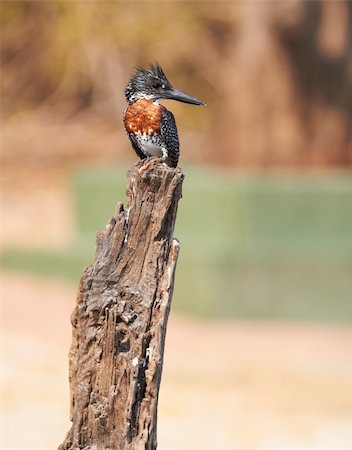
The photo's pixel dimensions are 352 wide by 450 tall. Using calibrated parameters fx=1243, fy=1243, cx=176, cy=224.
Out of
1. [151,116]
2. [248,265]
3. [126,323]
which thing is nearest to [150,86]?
[151,116]

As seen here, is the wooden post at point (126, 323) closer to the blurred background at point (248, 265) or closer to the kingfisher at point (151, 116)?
the kingfisher at point (151, 116)

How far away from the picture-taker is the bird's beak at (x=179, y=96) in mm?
6093

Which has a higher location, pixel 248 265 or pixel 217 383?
pixel 248 265

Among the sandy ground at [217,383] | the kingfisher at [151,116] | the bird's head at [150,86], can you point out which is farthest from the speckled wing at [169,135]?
the sandy ground at [217,383]

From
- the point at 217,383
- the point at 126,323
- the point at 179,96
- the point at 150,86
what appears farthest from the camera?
the point at 217,383

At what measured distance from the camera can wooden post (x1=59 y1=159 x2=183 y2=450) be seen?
17.4ft

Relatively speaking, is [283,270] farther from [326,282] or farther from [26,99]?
[26,99]

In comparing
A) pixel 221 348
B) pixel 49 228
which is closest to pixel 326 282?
pixel 221 348

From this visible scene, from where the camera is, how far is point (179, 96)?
6.29 m

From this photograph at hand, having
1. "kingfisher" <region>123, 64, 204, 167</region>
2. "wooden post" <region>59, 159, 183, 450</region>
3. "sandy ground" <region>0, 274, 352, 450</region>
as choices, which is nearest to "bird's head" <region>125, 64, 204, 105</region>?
"kingfisher" <region>123, 64, 204, 167</region>

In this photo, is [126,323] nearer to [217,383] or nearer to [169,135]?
[169,135]

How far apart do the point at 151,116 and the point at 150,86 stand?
7.1 inches

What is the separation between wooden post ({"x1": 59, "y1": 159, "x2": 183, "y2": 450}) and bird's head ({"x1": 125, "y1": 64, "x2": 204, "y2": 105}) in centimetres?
101

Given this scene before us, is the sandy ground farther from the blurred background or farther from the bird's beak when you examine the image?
the bird's beak
